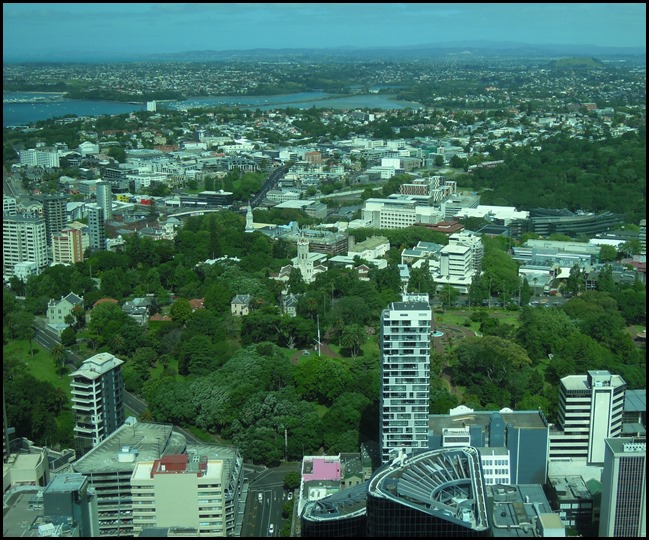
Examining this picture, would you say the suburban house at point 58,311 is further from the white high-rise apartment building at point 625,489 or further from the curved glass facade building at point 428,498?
the white high-rise apartment building at point 625,489

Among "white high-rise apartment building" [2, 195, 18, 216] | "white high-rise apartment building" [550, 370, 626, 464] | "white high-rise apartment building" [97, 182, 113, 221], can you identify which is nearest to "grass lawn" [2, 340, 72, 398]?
"white high-rise apartment building" [2, 195, 18, 216]

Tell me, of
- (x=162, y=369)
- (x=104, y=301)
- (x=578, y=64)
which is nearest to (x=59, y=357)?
(x=162, y=369)

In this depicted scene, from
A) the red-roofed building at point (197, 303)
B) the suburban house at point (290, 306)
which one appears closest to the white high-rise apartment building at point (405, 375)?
the suburban house at point (290, 306)

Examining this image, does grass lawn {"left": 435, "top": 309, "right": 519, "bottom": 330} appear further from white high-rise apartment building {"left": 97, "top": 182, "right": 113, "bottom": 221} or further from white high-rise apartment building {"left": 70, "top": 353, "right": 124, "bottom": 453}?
white high-rise apartment building {"left": 97, "top": 182, "right": 113, "bottom": 221}

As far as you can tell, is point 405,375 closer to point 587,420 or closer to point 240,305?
point 587,420

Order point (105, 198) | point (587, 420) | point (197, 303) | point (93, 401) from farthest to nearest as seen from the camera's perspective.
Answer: point (105, 198)
point (197, 303)
point (93, 401)
point (587, 420)
